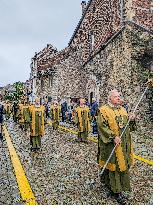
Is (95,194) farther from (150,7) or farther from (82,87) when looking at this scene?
(82,87)

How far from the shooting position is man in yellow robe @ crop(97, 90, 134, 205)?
6551 mm

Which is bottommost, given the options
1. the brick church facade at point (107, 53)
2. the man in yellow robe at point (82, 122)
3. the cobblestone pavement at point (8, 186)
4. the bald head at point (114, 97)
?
the cobblestone pavement at point (8, 186)

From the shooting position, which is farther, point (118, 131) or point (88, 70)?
point (88, 70)

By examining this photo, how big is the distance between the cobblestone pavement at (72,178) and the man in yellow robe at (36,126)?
1.03 meters

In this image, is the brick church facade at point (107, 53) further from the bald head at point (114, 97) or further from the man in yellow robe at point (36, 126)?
the bald head at point (114, 97)

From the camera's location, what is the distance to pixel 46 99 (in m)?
41.8

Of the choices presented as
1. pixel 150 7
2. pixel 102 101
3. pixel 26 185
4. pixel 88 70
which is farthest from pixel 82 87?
pixel 26 185

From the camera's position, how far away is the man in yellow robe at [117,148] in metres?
6.55

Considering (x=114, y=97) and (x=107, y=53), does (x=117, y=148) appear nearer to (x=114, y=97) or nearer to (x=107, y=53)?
(x=114, y=97)

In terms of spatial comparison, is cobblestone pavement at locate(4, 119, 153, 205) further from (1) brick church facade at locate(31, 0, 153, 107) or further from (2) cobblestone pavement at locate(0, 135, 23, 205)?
(1) brick church facade at locate(31, 0, 153, 107)

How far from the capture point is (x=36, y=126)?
13523 mm

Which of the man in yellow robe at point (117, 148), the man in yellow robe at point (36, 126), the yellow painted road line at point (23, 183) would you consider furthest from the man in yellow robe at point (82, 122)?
the man in yellow robe at point (117, 148)

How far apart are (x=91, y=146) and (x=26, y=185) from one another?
6337 millimetres

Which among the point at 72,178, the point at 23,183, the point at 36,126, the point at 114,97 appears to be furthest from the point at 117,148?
the point at 36,126
